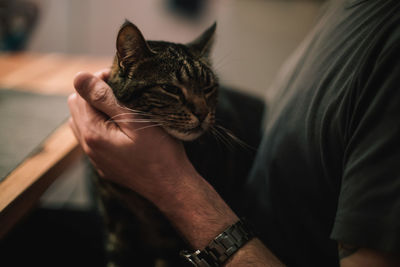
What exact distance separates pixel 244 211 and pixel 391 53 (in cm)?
46

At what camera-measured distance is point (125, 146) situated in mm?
547

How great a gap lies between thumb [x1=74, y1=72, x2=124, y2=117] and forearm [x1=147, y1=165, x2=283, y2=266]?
19 centimetres

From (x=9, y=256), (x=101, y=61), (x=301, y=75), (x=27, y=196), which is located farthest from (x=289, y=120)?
(x=101, y=61)

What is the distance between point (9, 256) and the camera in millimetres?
935

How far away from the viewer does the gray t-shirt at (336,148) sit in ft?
1.25

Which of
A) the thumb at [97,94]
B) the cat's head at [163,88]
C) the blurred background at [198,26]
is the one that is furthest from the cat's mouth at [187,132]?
the blurred background at [198,26]

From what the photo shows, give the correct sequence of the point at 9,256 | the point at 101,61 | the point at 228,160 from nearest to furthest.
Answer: the point at 228,160 < the point at 9,256 < the point at 101,61

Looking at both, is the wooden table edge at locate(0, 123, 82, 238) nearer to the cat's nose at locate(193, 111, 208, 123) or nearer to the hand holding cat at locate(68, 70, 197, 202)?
the hand holding cat at locate(68, 70, 197, 202)

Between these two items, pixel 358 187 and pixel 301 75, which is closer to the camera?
pixel 358 187

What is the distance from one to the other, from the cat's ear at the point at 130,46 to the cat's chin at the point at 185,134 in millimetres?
157

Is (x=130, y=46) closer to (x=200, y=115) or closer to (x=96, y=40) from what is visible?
(x=200, y=115)

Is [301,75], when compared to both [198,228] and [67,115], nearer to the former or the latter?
[198,228]

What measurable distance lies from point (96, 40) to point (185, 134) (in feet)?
6.04

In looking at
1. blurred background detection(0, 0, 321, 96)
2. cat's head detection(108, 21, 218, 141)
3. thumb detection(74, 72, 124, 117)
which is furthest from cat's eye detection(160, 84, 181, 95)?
blurred background detection(0, 0, 321, 96)
